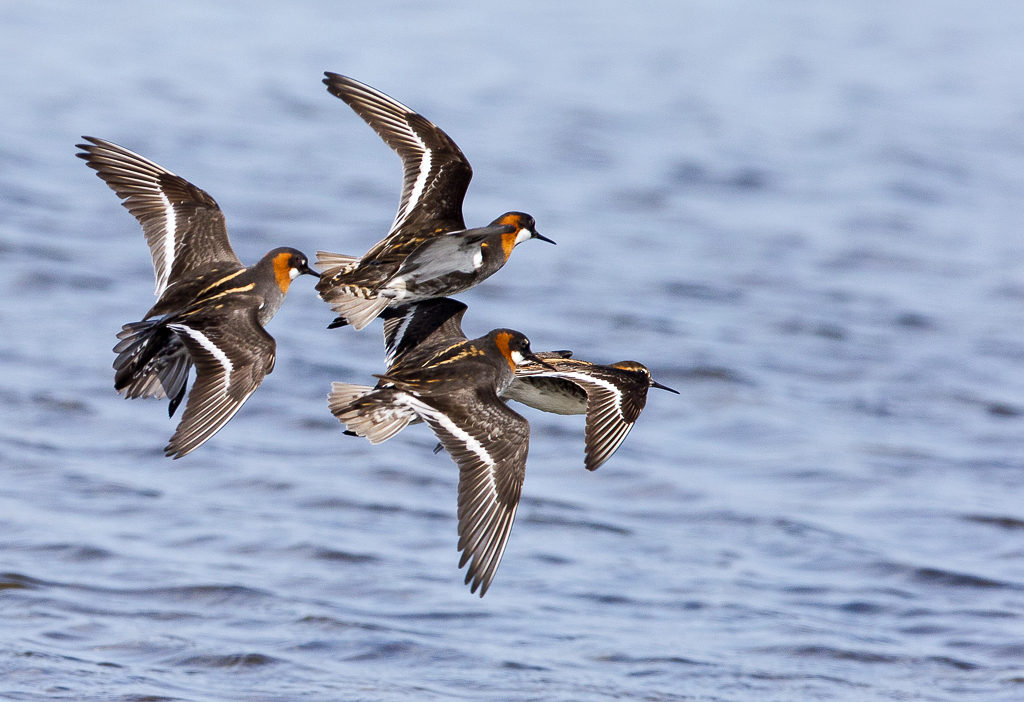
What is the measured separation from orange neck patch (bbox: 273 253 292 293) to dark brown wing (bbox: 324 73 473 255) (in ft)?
1.67

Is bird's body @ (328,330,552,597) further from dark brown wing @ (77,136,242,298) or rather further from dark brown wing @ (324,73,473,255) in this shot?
dark brown wing @ (77,136,242,298)

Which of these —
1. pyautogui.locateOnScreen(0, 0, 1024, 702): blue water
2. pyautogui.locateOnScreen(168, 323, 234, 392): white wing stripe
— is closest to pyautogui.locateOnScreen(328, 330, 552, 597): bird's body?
pyautogui.locateOnScreen(168, 323, 234, 392): white wing stripe

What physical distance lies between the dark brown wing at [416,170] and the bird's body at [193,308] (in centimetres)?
70

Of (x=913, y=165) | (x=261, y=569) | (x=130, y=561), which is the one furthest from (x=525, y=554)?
(x=913, y=165)

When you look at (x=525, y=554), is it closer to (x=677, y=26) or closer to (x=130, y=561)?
(x=130, y=561)

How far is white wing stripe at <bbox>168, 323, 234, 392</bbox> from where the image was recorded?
7820 mm

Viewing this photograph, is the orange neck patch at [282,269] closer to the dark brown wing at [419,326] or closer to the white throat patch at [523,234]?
the dark brown wing at [419,326]

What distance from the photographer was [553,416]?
53.7 feet

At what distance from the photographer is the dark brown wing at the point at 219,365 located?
7660mm

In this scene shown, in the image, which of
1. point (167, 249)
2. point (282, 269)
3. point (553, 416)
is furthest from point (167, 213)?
point (553, 416)

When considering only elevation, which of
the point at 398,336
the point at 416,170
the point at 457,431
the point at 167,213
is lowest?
the point at 457,431

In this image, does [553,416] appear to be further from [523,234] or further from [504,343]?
[504,343]

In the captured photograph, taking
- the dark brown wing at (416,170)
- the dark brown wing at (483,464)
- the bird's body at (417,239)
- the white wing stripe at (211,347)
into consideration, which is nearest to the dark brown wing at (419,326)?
the bird's body at (417,239)

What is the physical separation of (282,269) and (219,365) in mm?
1077
